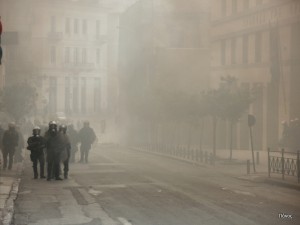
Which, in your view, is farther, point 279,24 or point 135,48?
point 135,48

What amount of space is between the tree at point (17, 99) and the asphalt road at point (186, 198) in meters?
16.1

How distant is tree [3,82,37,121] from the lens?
101 feet

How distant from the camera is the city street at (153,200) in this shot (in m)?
8.00

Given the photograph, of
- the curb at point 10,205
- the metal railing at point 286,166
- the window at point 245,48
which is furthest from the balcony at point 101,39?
the curb at point 10,205

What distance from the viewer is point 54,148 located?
13148mm

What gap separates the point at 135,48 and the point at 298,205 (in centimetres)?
3399

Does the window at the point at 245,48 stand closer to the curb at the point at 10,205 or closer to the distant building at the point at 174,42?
the distant building at the point at 174,42

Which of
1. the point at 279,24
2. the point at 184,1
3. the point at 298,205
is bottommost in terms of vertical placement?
the point at 298,205

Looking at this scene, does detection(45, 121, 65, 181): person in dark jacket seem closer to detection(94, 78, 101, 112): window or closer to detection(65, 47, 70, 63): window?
detection(94, 78, 101, 112): window

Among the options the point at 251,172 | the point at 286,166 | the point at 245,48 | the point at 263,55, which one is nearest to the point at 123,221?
the point at 286,166

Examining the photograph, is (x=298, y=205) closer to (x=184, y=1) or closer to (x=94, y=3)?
(x=184, y=1)

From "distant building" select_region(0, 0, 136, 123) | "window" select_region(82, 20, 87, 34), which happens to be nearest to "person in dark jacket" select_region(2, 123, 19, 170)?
"distant building" select_region(0, 0, 136, 123)

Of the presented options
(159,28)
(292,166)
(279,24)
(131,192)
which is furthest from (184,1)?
(131,192)

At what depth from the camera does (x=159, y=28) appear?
124 ft
